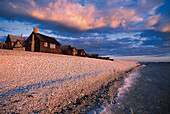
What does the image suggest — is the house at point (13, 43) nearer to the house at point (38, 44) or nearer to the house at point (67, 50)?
the house at point (38, 44)

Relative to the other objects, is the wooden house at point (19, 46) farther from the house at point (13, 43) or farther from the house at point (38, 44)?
the house at point (38, 44)

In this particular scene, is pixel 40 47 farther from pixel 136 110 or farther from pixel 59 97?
pixel 136 110

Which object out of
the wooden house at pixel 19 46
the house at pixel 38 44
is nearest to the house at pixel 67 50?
the house at pixel 38 44

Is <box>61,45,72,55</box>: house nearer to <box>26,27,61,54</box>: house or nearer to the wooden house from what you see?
<box>26,27,61,54</box>: house

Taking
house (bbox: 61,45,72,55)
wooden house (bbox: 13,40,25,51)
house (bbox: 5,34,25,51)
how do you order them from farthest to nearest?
1. house (bbox: 61,45,72,55)
2. house (bbox: 5,34,25,51)
3. wooden house (bbox: 13,40,25,51)

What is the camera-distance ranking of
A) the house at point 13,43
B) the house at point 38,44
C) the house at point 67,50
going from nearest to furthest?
the house at point 38,44, the house at point 13,43, the house at point 67,50

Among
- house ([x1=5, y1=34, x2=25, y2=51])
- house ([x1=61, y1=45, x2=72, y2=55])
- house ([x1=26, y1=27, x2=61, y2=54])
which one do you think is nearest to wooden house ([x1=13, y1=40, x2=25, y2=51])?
house ([x1=5, y1=34, x2=25, y2=51])

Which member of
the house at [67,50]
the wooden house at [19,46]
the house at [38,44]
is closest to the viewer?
the house at [38,44]

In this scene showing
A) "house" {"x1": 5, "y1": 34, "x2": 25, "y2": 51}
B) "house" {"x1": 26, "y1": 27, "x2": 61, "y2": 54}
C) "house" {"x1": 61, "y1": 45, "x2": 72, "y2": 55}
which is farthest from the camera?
"house" {"x1": 61, "y1": 45, "x2": 72, "y2": 55}

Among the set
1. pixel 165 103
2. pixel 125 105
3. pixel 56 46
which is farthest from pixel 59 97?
pixel 56 46

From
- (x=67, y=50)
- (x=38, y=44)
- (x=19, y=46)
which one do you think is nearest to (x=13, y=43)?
(x=19, y=46)

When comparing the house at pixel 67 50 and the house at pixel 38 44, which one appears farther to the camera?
the house at pixel 67 50

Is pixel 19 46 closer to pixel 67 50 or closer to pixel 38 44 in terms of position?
pixel 38 44

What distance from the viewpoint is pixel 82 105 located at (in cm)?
409
